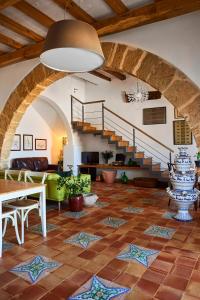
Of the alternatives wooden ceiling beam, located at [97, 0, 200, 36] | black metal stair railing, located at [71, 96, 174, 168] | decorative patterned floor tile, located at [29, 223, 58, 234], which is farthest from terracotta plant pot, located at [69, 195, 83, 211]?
black metal stair railing, located at [71, 96, 174, 168]

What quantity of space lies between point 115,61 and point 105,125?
5.15 m

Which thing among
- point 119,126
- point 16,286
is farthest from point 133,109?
point 16,286

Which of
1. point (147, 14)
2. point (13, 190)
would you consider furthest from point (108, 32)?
point (13, 190)

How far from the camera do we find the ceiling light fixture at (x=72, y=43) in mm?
1692

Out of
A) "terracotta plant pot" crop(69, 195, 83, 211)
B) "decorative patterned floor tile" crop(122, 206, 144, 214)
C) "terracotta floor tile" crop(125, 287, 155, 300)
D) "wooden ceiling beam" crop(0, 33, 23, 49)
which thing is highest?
"wooden ceiling beam" crop(0, 33, 23, 49)

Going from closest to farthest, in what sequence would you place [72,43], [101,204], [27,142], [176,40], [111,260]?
[72,43] < [111,260] < [176,40] < [101,204] < [27,142]

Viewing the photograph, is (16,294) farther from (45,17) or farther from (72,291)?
(45,17)

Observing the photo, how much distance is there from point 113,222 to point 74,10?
316 cm

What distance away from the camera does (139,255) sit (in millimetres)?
2506

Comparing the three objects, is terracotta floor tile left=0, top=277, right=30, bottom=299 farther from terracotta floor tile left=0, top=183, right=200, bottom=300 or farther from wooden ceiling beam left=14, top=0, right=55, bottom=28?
wooden ceiling beam left=14, top=0, right=55, bottom=28

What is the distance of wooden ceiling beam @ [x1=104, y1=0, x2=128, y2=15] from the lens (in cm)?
284

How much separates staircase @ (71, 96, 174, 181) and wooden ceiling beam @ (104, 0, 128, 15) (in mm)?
4792

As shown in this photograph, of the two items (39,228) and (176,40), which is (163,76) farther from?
(39,228)

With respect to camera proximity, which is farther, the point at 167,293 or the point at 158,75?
the point at 158,75
